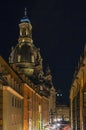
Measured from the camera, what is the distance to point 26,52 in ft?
591

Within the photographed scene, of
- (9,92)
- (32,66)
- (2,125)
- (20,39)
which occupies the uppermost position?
(20,39)

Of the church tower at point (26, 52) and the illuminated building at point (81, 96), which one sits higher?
the church tower at point (26, 52)

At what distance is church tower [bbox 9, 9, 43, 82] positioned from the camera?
573ft

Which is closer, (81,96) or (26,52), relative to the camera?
(81,96)

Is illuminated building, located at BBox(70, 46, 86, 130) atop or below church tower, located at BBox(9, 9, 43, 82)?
below

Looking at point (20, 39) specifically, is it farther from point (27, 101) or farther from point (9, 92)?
point (9, 92)

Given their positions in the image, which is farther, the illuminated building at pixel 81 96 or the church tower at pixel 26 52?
the church tower at pixel 26 52

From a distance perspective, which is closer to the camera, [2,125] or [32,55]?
[2,125]

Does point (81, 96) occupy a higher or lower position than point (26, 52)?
lower

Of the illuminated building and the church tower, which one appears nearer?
the illuminated building

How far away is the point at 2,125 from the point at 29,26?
14193 cm

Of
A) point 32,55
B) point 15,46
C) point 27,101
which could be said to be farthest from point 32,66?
point 27,101

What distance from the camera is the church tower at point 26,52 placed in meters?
175

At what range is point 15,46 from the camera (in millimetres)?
187375
